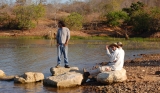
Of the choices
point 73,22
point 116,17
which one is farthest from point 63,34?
point 116,17

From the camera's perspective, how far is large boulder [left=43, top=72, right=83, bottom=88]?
11062 mm

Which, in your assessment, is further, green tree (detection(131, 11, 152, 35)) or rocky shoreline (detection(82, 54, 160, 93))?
green tree (detection(131, 11, 152, 35))

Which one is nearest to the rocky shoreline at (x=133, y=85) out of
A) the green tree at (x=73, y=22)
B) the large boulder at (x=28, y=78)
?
the large boulder at (x=28, y=78)

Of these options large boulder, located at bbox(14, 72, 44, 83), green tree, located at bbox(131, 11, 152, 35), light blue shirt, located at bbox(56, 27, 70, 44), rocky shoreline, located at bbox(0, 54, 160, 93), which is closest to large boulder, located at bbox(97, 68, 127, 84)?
rocky shoreline, located at bbox(0, 54, 160, 93)

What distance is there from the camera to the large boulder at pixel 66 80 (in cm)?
1106

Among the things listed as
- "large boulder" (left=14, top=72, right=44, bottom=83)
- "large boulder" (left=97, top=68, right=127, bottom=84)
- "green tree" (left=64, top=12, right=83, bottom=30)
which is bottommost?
"large boulder" (left=14, top=72, right=44, bottom=83)

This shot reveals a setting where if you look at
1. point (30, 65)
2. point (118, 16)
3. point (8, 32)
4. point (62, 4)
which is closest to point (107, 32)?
point (118, 16)

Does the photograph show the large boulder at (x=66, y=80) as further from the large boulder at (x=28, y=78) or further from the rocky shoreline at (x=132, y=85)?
the large boulder at (x=28, y=78)

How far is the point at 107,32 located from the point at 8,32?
595 inches

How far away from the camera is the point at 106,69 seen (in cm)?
1150

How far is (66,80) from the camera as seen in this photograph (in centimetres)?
1109

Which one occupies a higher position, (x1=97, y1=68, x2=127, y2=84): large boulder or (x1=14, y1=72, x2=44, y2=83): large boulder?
(x1=97, y1=68, x2=127, y2=84): large boulder

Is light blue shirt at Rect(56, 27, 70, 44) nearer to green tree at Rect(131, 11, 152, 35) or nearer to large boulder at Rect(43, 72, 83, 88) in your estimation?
large boulder at Rect(43, 72, 83, 88)

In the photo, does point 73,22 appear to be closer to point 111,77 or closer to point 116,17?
point 116,17
